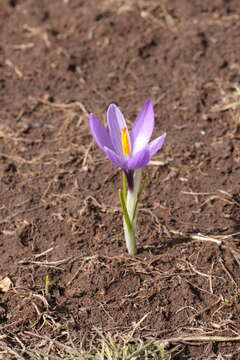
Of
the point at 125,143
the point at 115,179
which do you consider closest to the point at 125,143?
the point at 125,143

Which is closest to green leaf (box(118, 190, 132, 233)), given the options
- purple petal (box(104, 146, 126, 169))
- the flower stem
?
the flower stem

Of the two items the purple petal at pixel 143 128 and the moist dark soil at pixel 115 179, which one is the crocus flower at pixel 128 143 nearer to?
the purple petal at pixel 143 128

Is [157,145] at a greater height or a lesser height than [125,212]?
greater

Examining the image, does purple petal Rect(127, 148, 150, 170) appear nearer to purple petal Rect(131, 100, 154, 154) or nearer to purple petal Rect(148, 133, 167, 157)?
purple petal Rect(148, 133, 167, 157)

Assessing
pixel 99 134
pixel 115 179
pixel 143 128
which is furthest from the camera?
pixel 115 179

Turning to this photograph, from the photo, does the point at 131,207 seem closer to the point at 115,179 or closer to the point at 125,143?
the point at 125,143

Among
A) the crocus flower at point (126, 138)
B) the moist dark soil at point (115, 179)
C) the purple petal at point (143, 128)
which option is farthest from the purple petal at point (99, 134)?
the moist dark soil at point (115, 179)
